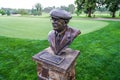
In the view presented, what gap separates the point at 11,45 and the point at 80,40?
8.90ft

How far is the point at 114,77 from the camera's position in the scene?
3504mm

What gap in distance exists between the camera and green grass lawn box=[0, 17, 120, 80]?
11.5 feet

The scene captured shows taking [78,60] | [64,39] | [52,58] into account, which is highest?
[64,39]

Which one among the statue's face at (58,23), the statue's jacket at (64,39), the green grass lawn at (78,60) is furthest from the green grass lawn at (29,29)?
the statue's face at (58,23)

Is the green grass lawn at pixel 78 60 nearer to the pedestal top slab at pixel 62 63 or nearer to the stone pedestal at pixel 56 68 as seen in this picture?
the stone pedestal at pixel 56 68

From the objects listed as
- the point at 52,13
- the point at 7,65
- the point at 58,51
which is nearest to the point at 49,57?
the point at 58,51

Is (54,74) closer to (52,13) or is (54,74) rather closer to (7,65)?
(52,13)

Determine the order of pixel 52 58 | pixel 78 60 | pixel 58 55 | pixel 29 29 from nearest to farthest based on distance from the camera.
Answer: pixel 52 58
pixel 58 55
pixel 78 60
pixel 29 29

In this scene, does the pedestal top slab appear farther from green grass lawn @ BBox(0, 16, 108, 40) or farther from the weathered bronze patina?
green grass lawn @ BBox(0, 16, 108, 40)

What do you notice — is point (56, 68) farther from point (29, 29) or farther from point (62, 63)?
point (29, 29)

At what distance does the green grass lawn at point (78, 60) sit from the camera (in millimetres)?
3518

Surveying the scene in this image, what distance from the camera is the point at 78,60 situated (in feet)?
14.0

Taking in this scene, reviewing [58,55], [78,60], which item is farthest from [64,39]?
[78,60]

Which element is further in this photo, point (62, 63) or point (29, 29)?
point (29, 29)
